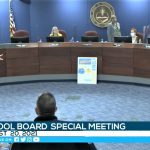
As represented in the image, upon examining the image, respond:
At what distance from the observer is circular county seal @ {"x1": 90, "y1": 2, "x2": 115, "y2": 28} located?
15.9 metres

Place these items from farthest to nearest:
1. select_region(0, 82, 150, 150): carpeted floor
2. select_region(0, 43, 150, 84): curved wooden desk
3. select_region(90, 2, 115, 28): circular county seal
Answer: select_region(90, 2, 115, 28): circular county seal → select_region(0, 43, 150, 84): curved wooden desk → select_region(0, 82, 150, 150): carpeted floor

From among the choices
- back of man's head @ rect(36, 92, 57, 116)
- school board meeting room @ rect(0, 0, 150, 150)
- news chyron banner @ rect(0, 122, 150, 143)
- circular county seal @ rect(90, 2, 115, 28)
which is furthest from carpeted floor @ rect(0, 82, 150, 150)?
circular county seal @ rect(90, 2, 115, 28)

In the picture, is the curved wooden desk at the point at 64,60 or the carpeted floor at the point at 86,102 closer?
the carpeted floor at the point at 86,102

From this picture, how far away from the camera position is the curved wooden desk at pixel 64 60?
10.3m

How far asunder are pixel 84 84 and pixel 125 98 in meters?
1.75

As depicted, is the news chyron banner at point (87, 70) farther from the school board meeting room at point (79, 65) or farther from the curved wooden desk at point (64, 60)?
the curved wooden desk at point (64, 60)

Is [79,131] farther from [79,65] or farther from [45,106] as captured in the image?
[79,65]

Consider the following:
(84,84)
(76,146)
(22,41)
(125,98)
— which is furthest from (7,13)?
(76,146)

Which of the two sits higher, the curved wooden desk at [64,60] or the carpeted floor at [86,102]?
the curved wooden desk at [64,60]

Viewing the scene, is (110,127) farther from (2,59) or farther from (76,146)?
(2,59)

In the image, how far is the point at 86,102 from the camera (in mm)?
8500

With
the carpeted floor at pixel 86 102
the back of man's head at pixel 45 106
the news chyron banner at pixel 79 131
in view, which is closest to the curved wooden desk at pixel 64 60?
the carpeted floor at pixel 86 102

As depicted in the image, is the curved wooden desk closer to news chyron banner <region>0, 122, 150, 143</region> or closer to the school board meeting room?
the school board meeting room

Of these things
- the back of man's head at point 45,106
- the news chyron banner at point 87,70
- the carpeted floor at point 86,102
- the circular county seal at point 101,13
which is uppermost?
the circular county seal at point 101,13
